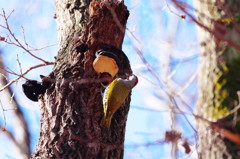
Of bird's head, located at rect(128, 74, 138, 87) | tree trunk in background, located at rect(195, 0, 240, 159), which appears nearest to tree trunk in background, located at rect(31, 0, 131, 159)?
bird's head, located at rect(128, 74, 138, 87)

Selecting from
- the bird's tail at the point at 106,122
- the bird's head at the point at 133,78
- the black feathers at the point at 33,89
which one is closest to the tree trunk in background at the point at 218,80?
the bird's tail at the point at 106,122

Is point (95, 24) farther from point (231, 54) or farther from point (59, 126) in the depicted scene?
point (231, 54)

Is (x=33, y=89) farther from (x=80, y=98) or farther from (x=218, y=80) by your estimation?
(x=218, y=80)

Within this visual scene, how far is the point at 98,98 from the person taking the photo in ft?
12.3

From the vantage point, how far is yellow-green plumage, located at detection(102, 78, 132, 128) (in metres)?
3.60

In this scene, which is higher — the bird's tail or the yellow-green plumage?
the yellow-green plumage

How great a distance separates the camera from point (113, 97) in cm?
391

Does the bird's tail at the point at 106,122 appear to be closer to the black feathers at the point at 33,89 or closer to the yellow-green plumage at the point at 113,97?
the yellow-green plumage at the point at 113,97

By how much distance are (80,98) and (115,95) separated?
44 cm

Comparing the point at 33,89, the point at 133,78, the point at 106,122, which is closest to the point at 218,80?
the point at 106,122

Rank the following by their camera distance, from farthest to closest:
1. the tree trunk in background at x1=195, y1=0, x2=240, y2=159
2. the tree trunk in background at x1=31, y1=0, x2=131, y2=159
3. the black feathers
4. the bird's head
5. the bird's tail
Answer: the bird's head, the black feathers, the bird's tail, the tree trunk in background at x1=31, y1=0, x2=131, y2=159, the tree trunk in background at x1=195, y1=0, x2=240, y2=159

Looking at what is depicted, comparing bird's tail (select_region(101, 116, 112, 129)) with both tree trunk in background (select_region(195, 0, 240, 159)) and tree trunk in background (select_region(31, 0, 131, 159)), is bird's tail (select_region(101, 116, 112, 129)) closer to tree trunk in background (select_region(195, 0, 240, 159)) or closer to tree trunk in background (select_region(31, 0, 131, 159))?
tree trunk in background (select_region(31, 0, 131, 159))

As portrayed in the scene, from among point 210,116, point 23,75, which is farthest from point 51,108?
point 210,116

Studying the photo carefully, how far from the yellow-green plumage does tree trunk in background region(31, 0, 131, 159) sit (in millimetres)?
61
